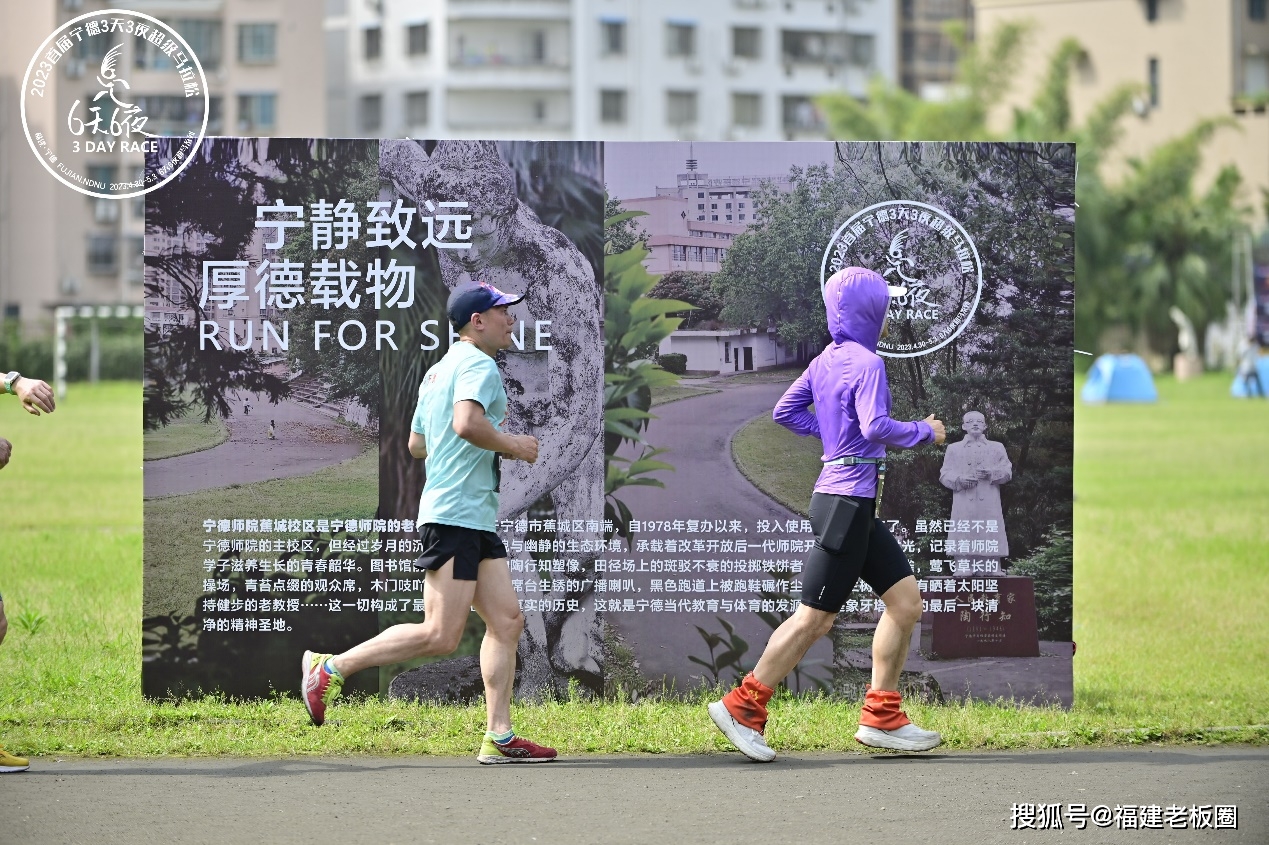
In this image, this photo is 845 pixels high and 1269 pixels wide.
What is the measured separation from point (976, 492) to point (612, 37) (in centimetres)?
6589

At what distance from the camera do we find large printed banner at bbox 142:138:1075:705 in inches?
303

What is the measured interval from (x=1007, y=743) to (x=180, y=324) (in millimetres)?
4100

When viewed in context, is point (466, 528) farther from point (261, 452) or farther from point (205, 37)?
point (205, 37)

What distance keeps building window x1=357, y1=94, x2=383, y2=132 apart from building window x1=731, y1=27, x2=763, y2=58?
51.9ft

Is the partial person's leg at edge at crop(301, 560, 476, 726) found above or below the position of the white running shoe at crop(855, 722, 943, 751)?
above

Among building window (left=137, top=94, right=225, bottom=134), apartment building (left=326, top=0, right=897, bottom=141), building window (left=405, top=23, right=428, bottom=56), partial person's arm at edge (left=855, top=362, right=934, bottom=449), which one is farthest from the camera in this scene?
building window (left=405, top=23, right=428, bottom=56)

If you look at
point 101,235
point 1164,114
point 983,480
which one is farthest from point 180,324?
point 1164,114

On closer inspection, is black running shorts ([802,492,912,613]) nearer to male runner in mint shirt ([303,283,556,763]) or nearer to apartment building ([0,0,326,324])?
male runner in mint shirt ([303,283,556,763])

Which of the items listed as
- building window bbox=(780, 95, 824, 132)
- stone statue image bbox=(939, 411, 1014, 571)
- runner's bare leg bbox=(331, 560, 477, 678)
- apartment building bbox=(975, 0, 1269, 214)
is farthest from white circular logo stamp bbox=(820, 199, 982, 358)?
building window bbox=(780, 95, 824, 132)

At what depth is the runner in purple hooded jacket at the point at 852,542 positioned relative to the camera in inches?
262

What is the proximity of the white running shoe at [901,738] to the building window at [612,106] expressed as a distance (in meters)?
66.5

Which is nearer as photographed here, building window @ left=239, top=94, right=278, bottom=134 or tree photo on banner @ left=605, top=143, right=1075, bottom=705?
tree photo on banner @ left=605, top=143, right=1075, bottom=705

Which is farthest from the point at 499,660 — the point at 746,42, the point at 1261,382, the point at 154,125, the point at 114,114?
the point at 746,42

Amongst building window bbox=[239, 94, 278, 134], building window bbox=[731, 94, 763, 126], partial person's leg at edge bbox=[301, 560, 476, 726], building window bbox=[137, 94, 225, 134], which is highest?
building window bbox=[731, 94, 763, 126]
